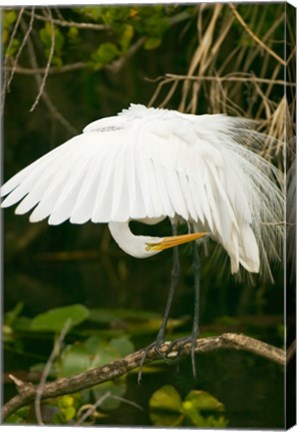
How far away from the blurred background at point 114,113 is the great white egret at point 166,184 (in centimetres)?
7

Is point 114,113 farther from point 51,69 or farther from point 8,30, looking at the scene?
point 8,30

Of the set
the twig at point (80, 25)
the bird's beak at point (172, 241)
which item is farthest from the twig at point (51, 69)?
the bird's beak at point (172, 241)

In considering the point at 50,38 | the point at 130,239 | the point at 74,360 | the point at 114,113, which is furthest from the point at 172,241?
the point at 50,38

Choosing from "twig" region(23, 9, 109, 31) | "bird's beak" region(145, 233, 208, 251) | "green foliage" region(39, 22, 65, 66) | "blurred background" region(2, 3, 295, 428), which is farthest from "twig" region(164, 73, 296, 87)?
"bird's beak" region(145, 233, 208, 251)

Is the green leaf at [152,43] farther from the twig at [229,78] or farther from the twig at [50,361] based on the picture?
the twig at [50,361]

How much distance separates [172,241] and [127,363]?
39 cm

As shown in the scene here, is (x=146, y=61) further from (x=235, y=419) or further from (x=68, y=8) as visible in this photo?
(x=235, y=419)

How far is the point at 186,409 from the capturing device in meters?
4.46

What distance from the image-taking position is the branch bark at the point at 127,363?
4.36 metres

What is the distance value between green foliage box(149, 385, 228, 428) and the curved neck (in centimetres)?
40

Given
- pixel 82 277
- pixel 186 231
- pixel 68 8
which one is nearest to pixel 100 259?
pixel 82 277

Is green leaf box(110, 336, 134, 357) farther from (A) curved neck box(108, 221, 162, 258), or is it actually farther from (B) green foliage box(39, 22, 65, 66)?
(B) green foliage box(39, 22, 65, 66)

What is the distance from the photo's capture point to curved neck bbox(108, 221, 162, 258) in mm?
4375

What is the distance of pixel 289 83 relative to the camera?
431 cm
